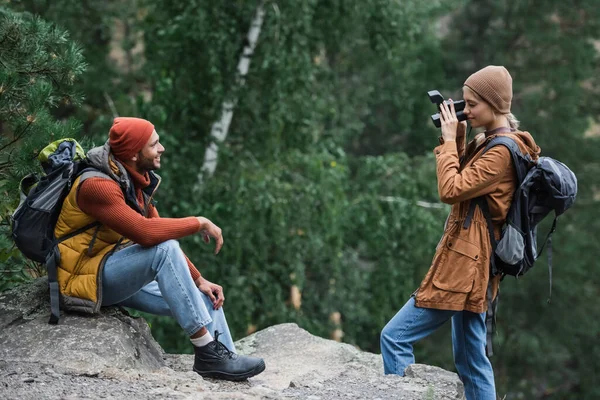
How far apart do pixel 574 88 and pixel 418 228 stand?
922 centimetres

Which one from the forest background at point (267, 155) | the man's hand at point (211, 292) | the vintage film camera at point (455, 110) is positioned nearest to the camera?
the vintage film camera at point (455, 110)

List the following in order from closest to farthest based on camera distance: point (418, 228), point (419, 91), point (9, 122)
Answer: point (9, 122) < point (418, 228) < point (419, 91)

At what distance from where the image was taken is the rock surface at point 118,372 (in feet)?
13.6

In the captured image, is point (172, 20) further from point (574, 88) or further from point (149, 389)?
point (574, 88)

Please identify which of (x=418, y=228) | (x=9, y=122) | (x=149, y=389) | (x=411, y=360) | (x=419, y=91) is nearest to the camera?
(x=149, y=389)

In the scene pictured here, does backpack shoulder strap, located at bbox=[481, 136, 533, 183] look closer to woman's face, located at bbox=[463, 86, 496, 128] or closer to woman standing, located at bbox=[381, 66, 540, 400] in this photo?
woman standing, located at bbox=[381, 66, 540, 400]

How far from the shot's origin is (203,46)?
930 centimetres

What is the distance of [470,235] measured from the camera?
14.0 feet

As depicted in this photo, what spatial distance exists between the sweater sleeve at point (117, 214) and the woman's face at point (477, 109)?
154cm

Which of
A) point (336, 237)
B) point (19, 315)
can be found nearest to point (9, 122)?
point (19, 315)

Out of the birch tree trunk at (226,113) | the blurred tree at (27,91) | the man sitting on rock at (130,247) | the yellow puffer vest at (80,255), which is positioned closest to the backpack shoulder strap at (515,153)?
the man sitting on rock at (130,247)

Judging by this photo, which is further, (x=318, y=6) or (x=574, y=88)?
(x=574, y=88)

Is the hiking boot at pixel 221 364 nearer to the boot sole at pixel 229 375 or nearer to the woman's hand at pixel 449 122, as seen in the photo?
the boot sole at pixel 229 375

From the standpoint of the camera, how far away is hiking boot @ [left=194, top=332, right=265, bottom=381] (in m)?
4.57
